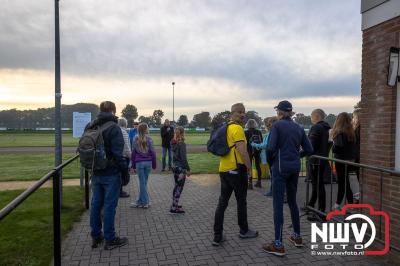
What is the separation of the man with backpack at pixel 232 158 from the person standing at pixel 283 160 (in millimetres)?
411

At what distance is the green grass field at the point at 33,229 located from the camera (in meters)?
4.74

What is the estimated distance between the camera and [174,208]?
6902 millimetres

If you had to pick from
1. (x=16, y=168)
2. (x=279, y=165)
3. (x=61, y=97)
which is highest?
(x=61, y=97)

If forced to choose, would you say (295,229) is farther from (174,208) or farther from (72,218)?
(72,218)

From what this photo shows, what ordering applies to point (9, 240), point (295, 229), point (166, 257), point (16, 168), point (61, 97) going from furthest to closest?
point (16, 168) < point (61, 97) < point (9, 240) < point (295, 229) < point (166, 257)

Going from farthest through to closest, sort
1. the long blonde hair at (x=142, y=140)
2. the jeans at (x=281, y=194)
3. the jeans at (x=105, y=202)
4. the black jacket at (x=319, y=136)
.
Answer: the long blonde hair at (x=142, y=140) → the black jacket at (x=319, y=136) → the jeans at (x=105, y=202) → the jeans at (x=281, y=194)

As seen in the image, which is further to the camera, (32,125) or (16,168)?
(32,125)

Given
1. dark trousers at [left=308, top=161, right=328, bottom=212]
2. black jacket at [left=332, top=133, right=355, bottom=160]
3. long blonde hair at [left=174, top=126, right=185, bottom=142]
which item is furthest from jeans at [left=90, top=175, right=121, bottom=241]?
black jacket at [left=332, top=133, right=355, bottom=160]

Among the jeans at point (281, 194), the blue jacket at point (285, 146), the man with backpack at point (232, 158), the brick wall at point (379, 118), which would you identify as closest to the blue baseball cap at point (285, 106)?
the blue jacket at point (285, 146)

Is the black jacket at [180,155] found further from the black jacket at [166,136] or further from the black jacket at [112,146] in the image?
the black jacket at [166,136]

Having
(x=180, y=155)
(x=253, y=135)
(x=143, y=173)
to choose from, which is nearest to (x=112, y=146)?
(x=180, y=155)

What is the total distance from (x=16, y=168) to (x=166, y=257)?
13.1 meters

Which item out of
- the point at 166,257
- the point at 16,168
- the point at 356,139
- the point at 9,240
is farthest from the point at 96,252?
the point at 16,168

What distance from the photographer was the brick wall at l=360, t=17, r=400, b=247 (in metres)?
4.70
